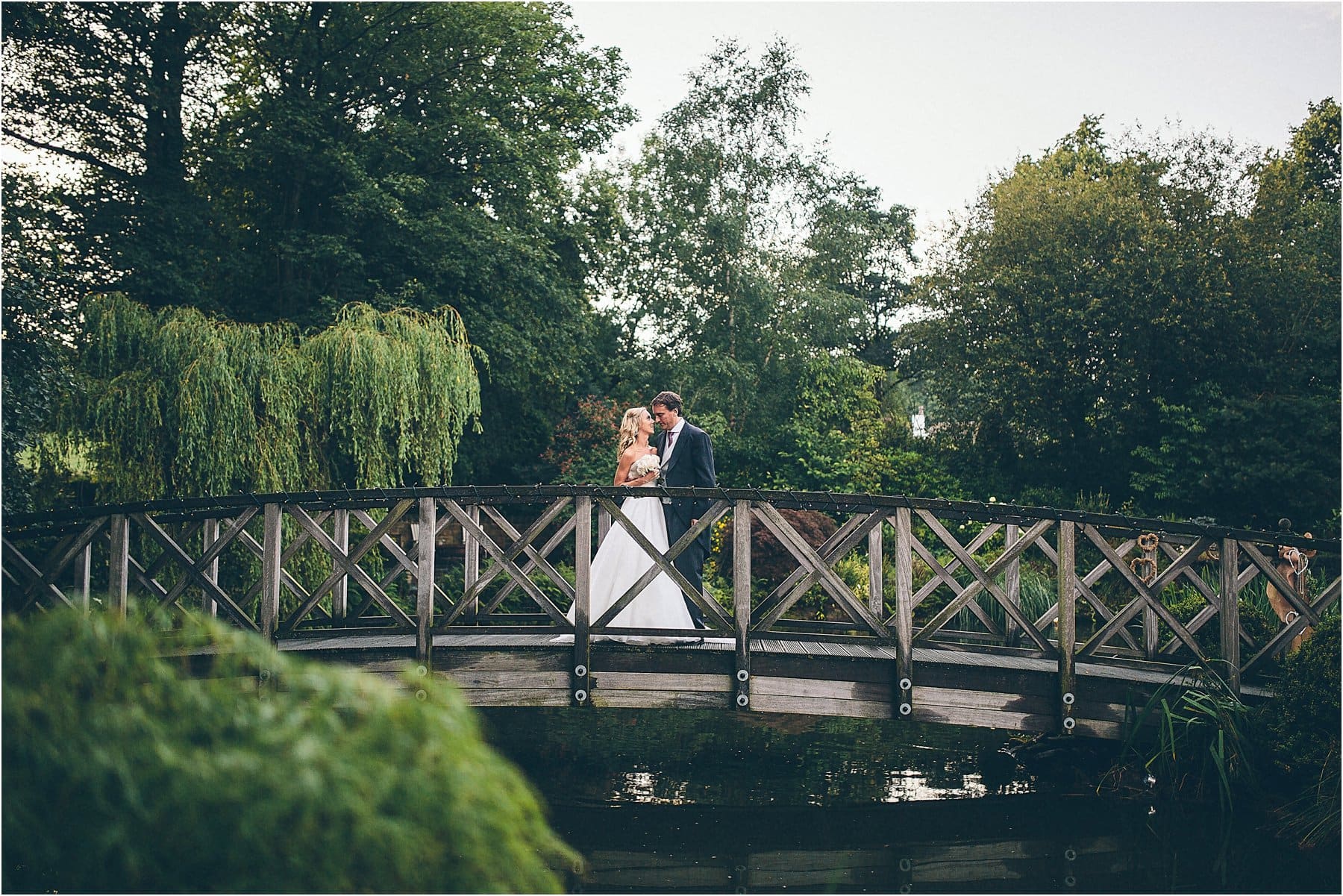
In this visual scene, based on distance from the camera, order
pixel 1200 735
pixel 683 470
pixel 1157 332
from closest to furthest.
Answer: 1. pixel 1200 735
2. pixel 683 470
3. pixel 1157 332

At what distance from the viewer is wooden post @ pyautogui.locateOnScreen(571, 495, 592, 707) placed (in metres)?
6.62

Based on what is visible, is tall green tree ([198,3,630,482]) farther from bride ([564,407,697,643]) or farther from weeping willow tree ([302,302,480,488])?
bride ([564,407,697,643])

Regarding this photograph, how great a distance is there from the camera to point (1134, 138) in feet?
58.9

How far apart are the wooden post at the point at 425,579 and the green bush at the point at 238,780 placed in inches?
148

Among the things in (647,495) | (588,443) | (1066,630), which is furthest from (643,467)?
(588,443)

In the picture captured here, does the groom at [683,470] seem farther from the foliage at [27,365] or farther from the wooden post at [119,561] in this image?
the foliage at [27,365]

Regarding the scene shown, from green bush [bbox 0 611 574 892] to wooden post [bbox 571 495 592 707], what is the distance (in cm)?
369

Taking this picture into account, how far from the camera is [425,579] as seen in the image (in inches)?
264

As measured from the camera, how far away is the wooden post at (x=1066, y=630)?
6.84m

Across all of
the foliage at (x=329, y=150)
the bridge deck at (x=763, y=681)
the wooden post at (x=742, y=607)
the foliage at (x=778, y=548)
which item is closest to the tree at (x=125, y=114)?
the foliage at (x=329, y=150)

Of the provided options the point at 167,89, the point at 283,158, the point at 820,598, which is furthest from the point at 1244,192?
the point at 167,89

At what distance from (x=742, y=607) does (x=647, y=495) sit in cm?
95

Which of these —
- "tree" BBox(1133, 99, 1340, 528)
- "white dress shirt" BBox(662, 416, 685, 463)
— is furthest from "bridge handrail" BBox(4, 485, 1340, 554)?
"tree" BBox(1133, 99, 1340, 528)

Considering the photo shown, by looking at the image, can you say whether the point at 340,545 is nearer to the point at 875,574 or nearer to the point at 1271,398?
the point at 875,574
